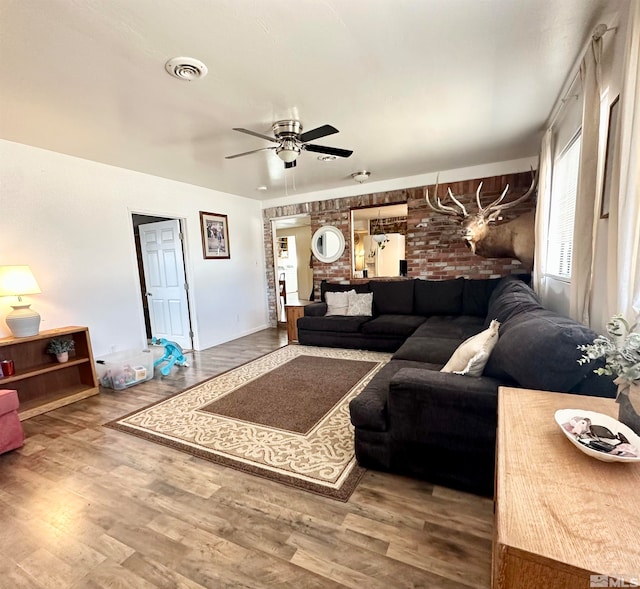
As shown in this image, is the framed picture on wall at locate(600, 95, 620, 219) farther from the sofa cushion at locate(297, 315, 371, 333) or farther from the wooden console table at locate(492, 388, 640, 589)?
the sofa cushion at locate(297, 315, 371, 333)

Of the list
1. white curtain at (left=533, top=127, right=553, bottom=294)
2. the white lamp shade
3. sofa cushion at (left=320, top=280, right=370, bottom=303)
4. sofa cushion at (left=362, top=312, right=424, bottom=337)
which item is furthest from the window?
the white lamp shade

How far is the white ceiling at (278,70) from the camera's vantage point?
4.97 feet

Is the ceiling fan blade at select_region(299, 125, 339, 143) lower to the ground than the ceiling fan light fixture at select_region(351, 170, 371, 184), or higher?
lower

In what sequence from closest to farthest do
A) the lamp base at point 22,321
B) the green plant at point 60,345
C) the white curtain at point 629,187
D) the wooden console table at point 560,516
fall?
the wooden console table at point 560,516 → the white curtain at point 629,187 → the lamp base at point 22,321 → the green plant at point 60,345

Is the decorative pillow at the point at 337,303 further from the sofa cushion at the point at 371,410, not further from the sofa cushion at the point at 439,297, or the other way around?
the sofa cushion at the point at 371,410

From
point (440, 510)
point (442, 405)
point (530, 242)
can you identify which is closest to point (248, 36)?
point (442, 405)

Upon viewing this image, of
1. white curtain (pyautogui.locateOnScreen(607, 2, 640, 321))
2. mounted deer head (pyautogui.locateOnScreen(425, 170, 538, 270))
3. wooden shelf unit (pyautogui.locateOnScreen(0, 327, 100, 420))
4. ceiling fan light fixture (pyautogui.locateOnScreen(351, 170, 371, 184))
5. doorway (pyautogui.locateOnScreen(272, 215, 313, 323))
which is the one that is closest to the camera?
white curtain (pyautogui.locateOnScreen(607, 2, 640, 321))

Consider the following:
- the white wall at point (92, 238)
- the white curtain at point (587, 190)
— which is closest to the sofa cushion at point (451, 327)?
A: the white curtain at point (587, 190)

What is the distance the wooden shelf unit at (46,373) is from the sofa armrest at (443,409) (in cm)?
318

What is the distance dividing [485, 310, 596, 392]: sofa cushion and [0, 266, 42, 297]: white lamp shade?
148 inches

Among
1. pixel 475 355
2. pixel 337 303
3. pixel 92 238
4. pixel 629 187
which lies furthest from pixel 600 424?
pixel 92 238

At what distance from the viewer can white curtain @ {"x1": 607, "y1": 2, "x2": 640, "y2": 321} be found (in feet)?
4.12

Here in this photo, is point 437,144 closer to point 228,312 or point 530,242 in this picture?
point 530,242

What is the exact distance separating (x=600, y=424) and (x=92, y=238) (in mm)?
4416
